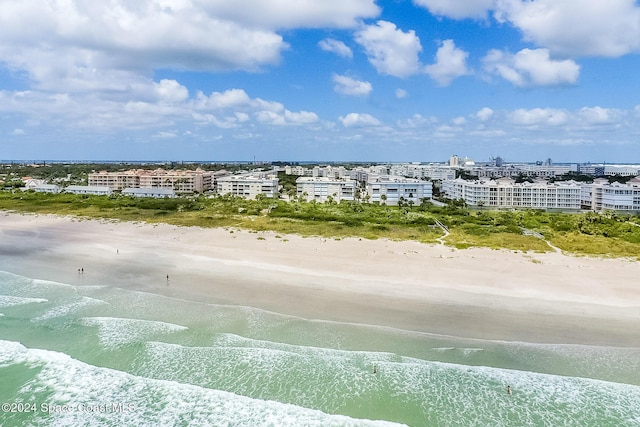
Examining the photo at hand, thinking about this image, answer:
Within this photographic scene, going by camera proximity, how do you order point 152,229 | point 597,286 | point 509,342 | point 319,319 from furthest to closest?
point 152,229
point 597,286
point 319,319
point 509,342

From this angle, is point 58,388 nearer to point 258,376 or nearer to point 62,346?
point 62,346

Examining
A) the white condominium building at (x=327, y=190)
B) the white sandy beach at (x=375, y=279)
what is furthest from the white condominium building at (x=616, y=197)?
the white sandy beach at (x=375, y=279)

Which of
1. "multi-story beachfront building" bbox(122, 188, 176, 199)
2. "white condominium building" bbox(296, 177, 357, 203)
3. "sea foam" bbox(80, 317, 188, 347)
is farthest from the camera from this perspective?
"multi-story beachfront building" bbox(122, 188, 176, 199)

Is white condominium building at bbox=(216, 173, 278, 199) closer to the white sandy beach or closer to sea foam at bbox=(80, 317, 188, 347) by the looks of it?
the white sandy beach

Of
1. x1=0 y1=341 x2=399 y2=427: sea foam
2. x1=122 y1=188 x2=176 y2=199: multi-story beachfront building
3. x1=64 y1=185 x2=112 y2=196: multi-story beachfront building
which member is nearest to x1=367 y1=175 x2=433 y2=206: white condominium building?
x1=122 y1=188 x2=176 y2=199: multi-story beachfront building

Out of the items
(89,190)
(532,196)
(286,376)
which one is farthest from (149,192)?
(286,376)

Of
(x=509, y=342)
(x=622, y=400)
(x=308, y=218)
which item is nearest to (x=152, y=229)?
(x=308, y=218)
